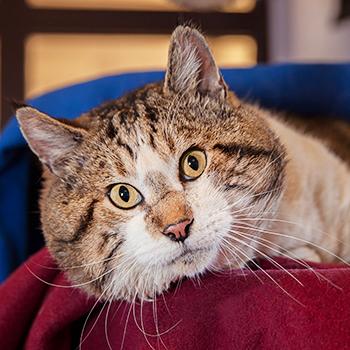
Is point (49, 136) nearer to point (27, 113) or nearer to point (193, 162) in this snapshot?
point (27, 113)

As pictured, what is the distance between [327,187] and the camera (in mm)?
1211

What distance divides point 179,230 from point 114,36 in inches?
115

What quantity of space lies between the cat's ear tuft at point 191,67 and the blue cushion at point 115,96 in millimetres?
394

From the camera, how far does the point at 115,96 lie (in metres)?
1.42

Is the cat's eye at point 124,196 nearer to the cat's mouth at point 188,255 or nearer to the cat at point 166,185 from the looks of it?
the cat at point 166,185

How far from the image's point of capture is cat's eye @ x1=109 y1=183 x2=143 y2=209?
0.91 metres

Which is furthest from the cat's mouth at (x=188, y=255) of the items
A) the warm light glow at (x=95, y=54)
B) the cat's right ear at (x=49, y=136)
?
the warm light glow at (x=95, y=54)

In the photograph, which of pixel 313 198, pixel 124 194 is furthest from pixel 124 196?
pixel 313 198

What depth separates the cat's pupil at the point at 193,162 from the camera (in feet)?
3.01

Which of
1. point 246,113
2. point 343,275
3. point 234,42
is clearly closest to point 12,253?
point 246,113

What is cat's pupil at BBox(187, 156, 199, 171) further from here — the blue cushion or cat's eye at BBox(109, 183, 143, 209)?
the blue cushion

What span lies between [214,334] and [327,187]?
0.53 meters

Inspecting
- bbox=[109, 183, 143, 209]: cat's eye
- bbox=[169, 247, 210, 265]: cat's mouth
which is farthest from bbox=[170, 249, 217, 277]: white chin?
bbox=[109, 183, 143, 209]: cat's eye

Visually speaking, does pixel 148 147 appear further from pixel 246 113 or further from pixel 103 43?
pixel 103 43
